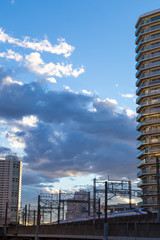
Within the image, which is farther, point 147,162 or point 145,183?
point 147,162

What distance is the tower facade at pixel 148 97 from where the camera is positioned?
98688 millimetres

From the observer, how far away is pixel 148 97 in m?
104

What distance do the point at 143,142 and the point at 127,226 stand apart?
206ft

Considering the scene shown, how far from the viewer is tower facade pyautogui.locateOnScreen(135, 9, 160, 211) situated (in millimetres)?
98688

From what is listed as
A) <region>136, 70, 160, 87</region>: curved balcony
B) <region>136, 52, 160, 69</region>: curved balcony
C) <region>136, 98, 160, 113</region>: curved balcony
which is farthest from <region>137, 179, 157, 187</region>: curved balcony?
<region>136, 52, 160, 69</region>: curved balcony

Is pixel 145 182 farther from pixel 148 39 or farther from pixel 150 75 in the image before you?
pixel 148 39

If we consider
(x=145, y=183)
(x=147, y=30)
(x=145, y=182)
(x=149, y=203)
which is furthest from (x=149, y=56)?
(x=149, y=203)

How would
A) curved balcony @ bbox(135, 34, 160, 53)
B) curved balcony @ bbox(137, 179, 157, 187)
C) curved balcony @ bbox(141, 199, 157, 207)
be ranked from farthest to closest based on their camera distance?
curved balcony @ bbox(135, 34, 160, 53) → curved balcony @ bbox(137, 179, 157, 187) → curved balcony @ bbox(141, 199, 157, 207)

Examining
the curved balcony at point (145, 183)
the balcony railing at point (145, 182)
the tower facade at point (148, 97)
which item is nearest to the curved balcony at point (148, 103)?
the tower facade at point (148, 97)

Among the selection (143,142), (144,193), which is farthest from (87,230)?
(143,142)

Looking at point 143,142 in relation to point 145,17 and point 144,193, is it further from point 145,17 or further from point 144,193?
point 145,17

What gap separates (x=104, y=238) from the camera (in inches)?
1748

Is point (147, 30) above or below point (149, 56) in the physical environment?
above

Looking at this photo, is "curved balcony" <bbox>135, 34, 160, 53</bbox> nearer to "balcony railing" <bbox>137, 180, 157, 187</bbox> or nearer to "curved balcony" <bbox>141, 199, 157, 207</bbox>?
"balcony railing" <bbox>137, 180, 157, 187</bbox>
